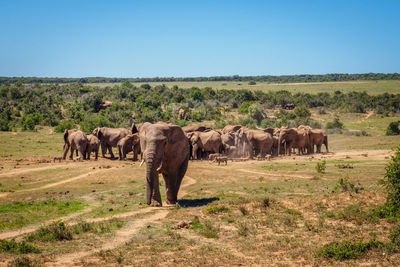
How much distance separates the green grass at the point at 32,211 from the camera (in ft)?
51.9

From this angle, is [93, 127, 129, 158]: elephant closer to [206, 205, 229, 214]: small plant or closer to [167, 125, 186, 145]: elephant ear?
[167, 125, 186, 145]: elephant ear

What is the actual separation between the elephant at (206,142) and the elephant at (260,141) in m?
3.06

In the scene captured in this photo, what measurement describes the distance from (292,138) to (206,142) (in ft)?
29.3

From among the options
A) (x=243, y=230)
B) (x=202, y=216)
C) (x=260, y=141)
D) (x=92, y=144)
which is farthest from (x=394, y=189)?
(x=92, y=144)

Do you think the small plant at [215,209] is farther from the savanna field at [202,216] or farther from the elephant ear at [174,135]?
the elephant ear at [174,135]

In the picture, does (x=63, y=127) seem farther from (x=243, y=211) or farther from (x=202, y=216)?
(x=243, y=211)

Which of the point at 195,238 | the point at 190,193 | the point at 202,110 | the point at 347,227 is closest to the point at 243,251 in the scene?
the point at 195,238

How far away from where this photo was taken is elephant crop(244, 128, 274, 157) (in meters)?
41.3

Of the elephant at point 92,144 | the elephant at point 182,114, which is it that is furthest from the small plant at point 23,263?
the elephant at point 182,114

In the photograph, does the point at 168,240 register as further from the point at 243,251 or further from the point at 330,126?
the point at 330,126

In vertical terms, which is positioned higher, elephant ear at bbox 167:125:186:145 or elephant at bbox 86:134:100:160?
elephant ear at bbox 167:125:186:145

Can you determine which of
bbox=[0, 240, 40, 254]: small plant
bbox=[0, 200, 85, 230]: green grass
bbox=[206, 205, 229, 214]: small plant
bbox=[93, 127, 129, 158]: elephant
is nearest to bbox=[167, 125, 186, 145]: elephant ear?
bbox=[206, 205, 229, 214]: small plant

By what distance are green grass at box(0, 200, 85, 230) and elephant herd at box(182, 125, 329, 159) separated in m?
20.8

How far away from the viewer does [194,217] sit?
1608cm
